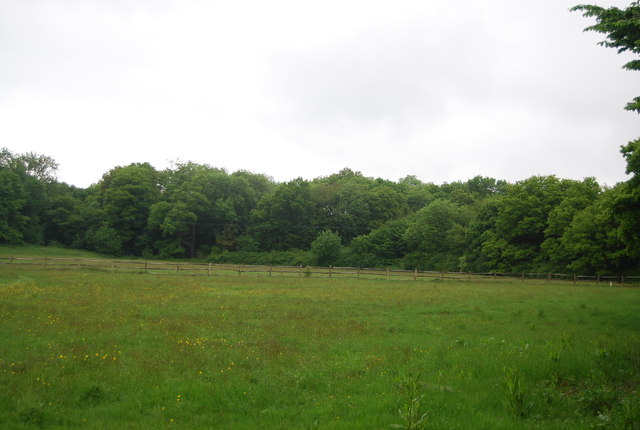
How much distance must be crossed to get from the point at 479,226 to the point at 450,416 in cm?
5571

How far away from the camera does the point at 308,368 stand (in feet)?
29.7

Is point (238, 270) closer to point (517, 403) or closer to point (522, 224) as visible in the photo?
point (522, 224)

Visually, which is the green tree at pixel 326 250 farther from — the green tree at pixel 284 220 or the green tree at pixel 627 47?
the green tree at pixel 627 47

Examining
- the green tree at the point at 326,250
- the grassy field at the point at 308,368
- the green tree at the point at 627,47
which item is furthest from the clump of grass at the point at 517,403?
the green tree at the point at 326,250

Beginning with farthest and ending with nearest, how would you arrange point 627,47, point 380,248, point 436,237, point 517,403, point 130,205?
point 130,205
point 380,248
point 436,237
point 627,47
point 517,403

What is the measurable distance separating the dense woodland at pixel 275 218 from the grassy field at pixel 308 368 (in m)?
39.8

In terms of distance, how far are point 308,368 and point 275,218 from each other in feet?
223

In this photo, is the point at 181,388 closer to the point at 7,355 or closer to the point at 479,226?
the point at 7,355

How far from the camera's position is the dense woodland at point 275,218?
174 feet

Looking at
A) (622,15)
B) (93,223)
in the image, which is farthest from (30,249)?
(622,15)

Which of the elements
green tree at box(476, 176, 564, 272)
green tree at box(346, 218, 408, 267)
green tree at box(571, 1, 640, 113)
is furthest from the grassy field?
green tree at box(346, 218, 408, 267)

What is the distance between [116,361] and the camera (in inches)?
363

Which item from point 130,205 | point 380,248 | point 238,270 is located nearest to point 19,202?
point 130,205

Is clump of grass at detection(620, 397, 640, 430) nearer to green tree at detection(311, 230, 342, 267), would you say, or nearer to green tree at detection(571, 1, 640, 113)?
green tree at detection(571, 1, 640, 113)
